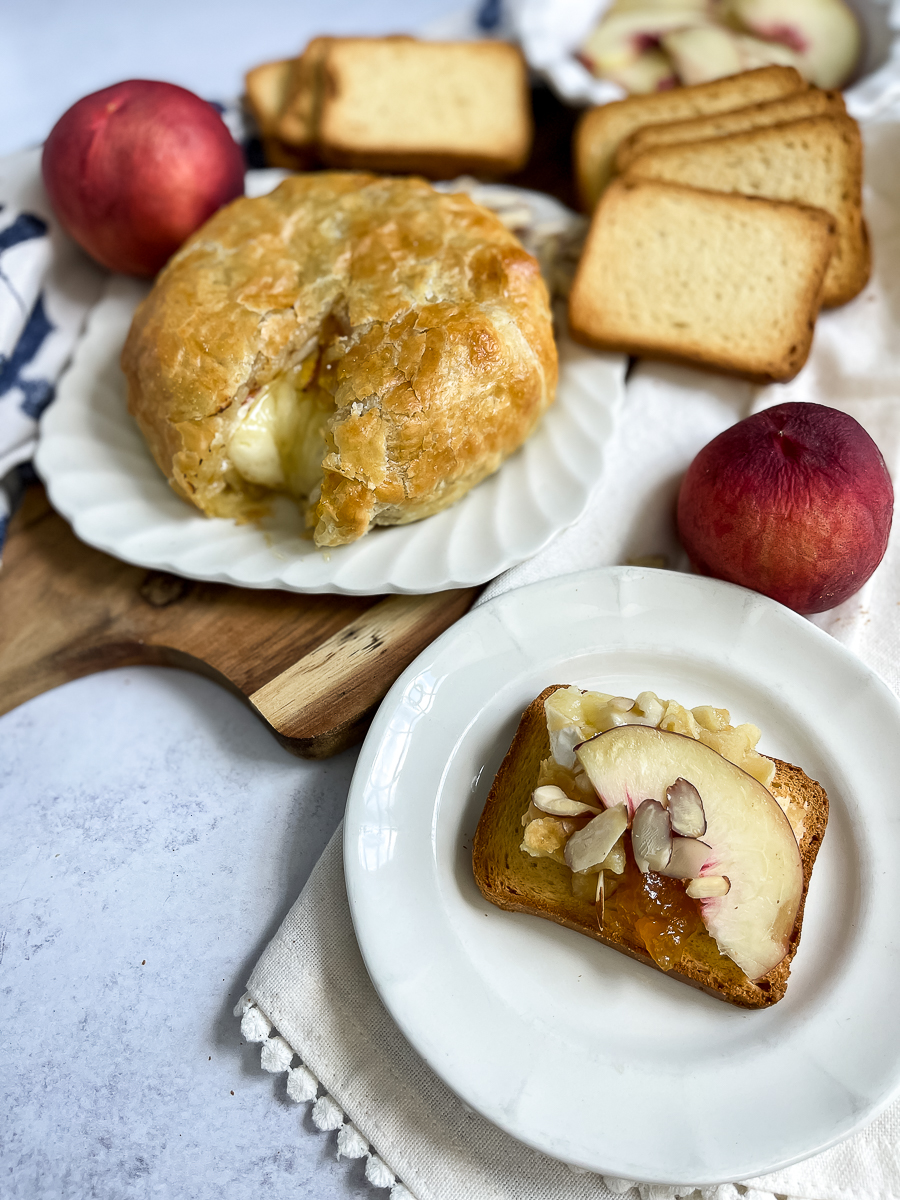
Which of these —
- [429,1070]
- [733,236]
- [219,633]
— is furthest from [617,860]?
[733,236]

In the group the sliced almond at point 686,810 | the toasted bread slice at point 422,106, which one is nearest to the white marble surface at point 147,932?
the sliced almond at point 686,810

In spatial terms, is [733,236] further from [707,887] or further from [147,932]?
[147,932]

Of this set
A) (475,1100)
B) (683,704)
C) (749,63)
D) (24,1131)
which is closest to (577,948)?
(475,1100)

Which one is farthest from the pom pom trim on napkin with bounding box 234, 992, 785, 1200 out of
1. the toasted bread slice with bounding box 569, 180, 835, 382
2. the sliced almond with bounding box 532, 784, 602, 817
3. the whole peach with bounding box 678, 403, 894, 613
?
the toasted bread slice with bounding box 569, 180, 835, 382

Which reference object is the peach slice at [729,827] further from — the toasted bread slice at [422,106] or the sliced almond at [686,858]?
the toasted bread slice at [422,106]

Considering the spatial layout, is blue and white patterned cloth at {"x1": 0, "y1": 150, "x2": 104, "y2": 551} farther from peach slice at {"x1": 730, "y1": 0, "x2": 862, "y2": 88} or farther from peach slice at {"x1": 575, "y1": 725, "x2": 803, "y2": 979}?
peach slice at {"x1": 730, "y1": 0, "x2": 862, "y2": 88}
